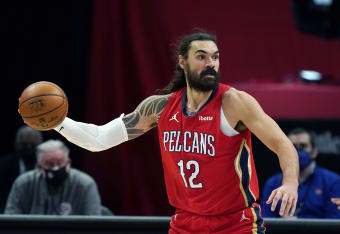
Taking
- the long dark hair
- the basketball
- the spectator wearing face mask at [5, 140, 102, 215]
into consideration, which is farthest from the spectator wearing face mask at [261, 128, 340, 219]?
the basketball

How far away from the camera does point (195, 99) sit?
4324 mm

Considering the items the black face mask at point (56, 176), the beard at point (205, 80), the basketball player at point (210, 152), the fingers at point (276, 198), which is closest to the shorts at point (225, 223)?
the basketball player at point (210, 152)

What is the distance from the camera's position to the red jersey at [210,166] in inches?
160

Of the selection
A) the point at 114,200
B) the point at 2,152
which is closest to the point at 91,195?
the point at 114,200

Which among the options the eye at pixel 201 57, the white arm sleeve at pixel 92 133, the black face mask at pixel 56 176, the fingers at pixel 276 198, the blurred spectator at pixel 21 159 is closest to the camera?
the fingers at pixel 276 198

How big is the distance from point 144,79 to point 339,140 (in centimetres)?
238

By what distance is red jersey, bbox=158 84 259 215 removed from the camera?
407cm

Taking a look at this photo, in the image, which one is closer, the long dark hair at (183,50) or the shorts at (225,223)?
the shorts at (225,223)

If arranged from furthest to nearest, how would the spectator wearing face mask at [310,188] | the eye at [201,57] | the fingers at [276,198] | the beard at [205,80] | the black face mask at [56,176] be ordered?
the black face mask at [56,176] < the spectator wearing face mask at [310,188] < the eye at [201,57] < the beard at [205,80] < the fingers at [276,198]

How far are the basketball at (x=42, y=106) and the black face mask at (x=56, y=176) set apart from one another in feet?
7.28

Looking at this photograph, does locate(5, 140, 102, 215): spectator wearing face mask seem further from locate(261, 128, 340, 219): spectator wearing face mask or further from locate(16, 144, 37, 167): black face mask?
locate(261, 128, 340, 219): spectator wearing face mask

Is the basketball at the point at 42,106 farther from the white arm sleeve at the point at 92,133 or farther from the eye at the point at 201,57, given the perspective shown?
the eye at the point at 201,57

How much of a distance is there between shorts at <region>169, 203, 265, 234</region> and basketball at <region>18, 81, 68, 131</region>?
→ 101 cm

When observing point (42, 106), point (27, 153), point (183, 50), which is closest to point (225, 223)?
point (183, 50)
